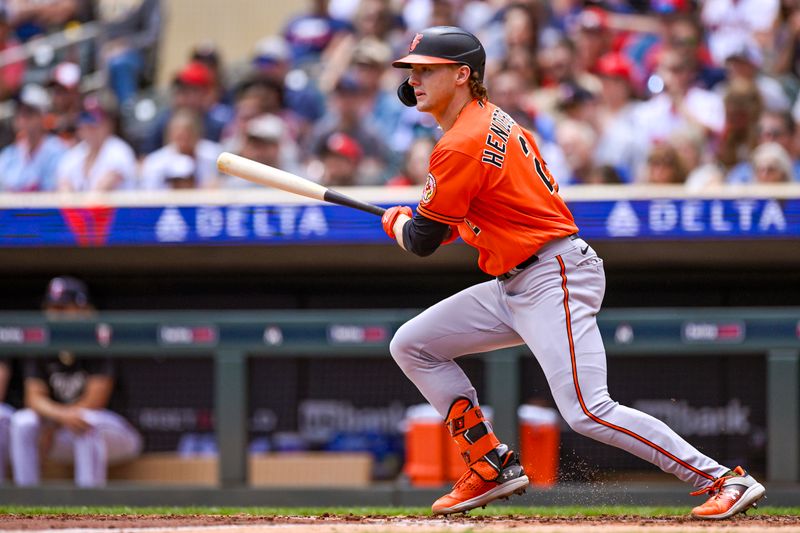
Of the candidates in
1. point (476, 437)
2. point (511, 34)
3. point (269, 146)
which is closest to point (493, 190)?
point (476, 437)

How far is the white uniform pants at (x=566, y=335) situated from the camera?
12.6ft

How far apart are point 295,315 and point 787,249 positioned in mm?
2565

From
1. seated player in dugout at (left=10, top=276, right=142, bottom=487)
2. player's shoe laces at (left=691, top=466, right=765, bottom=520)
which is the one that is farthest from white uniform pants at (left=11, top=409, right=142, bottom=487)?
player's shoe laces at (left=691, top=466, right=765, bottom=520)

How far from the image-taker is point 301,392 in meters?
6.47

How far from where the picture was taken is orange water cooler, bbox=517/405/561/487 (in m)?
5.87

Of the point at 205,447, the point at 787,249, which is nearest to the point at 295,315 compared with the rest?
the point at 205,447

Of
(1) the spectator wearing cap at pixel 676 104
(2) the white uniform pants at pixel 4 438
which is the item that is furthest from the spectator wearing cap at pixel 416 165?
(2) the white uniform pants at pixel 4 438

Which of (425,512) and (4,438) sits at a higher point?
(4,438)

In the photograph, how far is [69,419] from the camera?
6355 mm

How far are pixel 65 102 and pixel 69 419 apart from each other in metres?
3.07

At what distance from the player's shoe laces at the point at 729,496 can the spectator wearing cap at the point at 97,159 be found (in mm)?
4528

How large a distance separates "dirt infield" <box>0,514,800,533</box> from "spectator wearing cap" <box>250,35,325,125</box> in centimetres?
421

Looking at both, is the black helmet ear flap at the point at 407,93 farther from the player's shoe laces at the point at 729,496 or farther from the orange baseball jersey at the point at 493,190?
the player's shoe laces at the point at 729,496

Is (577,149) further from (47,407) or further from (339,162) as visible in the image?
(47,407)
